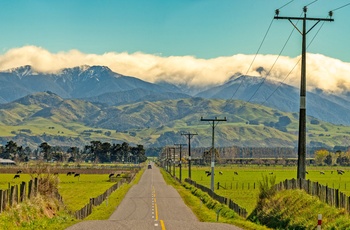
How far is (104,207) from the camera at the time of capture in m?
63.9

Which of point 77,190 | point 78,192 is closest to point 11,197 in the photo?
point 78,192

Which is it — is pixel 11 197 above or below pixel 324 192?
below

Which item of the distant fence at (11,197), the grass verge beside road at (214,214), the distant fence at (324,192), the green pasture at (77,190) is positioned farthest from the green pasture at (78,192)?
the distant fence at (324,192)

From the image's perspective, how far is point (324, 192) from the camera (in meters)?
34.6

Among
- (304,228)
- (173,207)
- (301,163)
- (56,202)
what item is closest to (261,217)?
(301,163)

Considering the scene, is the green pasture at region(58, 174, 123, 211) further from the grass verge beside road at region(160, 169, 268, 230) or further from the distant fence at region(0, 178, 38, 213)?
the distant fence at region(0, 178, 38, 213)

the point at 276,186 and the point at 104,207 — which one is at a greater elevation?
the point at 276,186

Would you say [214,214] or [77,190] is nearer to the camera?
[214,214]

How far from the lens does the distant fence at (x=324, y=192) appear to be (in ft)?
104

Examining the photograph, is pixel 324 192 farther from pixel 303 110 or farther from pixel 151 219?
pixel 151 219

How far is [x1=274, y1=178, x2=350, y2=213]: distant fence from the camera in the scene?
31.6 meters

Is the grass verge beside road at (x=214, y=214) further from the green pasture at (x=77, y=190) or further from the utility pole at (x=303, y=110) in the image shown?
the green pasture at (x=77, y=190)

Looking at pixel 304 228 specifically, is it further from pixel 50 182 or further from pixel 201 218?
pixel 50 182

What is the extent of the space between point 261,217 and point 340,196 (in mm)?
9838
